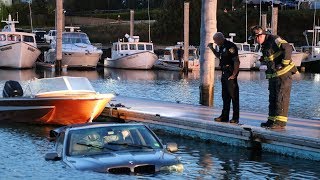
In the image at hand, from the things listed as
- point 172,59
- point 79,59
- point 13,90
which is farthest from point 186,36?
point 13,90

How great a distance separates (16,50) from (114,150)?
5161 centimetres

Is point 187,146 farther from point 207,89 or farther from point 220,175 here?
point 207,89

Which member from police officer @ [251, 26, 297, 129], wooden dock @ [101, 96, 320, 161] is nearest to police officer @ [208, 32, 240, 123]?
wooden dock @ [101, 96, 320, 161]

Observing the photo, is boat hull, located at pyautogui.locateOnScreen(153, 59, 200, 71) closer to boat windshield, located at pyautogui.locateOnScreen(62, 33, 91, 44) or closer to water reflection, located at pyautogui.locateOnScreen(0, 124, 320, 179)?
boat windshield, located at pyautogui.locateOnScreen(62, 33, 91, 44)

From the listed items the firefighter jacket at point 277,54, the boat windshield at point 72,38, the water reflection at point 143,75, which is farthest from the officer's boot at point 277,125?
the boat windshield at point 72,38

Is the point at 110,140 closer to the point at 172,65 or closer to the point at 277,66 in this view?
the point at 277,66

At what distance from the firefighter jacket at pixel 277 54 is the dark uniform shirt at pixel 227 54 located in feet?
4.80

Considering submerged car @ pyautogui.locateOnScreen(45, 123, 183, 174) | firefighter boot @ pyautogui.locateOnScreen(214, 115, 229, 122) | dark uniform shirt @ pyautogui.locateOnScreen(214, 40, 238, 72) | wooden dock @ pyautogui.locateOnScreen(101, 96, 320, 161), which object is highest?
dark uniform shirt @ pyautogui.locateOnScreen(214, 40, 238, 72)

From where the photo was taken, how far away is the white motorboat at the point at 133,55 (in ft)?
224

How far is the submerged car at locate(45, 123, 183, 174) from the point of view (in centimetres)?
1280

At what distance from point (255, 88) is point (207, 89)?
20378 mm

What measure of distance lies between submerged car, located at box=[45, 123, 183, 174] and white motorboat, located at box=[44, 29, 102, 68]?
51.3 m

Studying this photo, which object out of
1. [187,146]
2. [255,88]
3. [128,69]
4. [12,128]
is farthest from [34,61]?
[187,146]

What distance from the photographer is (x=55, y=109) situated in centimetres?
2362
